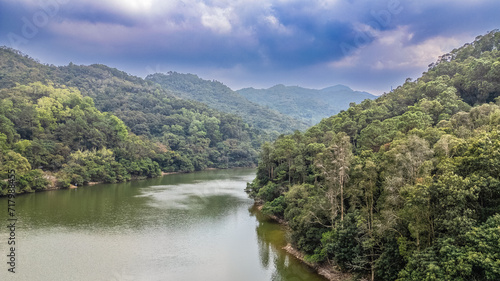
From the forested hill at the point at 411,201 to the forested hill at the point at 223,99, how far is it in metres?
99.2

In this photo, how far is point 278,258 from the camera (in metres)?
19.0

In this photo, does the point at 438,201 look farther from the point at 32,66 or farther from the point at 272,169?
the point at 32,66

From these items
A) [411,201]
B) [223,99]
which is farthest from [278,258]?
[223,99]

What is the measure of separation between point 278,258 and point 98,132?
4244 centimetres

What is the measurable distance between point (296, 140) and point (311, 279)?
1683 centimetres

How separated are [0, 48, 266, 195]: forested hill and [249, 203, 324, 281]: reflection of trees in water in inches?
1123

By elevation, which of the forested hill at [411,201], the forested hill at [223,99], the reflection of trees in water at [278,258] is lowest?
the reflection of trees in water at [278,258]

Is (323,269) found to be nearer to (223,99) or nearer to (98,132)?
(98,132)

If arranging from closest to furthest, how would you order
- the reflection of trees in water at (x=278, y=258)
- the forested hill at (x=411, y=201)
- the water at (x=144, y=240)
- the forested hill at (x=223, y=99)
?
the forested hill at (x=411, y=201)
the reflection of trees in water at (x=278, y=258)
the water at (x=144, y=240)
the forested hill at (x=223, y=99)

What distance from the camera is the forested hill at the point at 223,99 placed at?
130 m

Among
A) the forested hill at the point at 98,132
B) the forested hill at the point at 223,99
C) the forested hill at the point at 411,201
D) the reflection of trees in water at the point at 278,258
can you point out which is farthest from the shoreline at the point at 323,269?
the forested hill at the point at 223,99

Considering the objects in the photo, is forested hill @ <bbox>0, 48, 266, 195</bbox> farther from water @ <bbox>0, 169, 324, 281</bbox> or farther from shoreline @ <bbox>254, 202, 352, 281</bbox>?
shoreline @ <bbox>254, 202, 352, 281</bbox>

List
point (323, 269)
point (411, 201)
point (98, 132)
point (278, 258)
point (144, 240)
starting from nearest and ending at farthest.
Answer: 1. point (411, 201)
2. point (323, 269)
3. point (278, 258)
4. point (144, 240)
5. point (98, 132)

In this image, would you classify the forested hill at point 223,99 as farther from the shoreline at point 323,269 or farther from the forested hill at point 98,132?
the shoreline at point 323,269
